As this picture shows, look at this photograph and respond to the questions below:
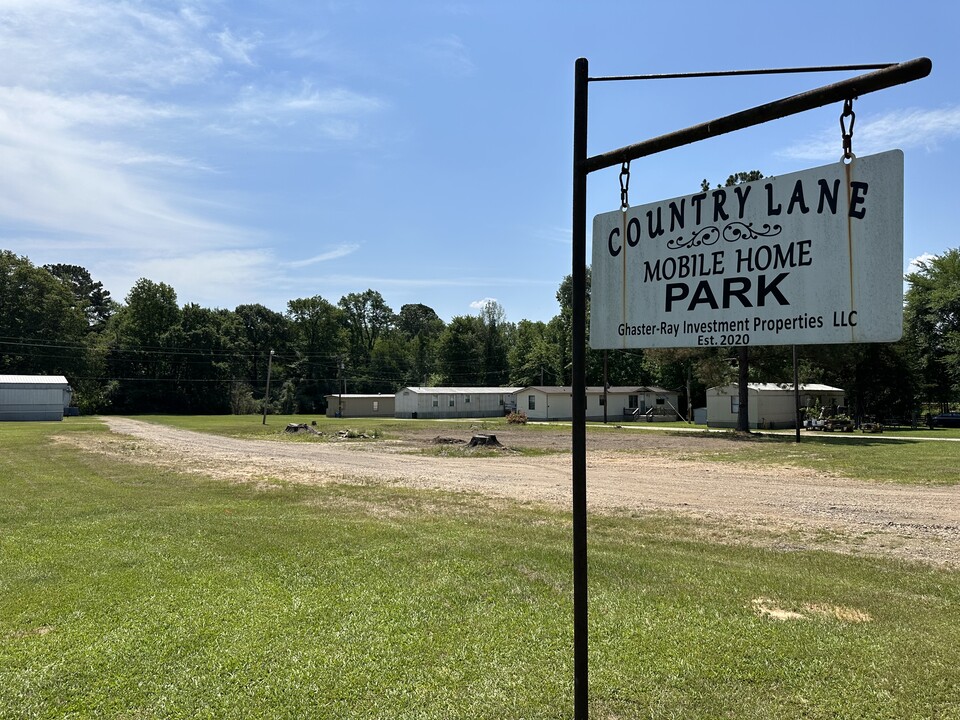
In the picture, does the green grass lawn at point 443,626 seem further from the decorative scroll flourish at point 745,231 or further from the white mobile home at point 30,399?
the white mobile home at point 30,399

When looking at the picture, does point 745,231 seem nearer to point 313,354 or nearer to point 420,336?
point 313,354

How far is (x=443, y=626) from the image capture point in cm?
534

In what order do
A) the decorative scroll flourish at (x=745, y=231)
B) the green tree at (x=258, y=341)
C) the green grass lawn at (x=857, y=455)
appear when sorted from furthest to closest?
the green tree at (x=258, y=341) < the green grass lawn at (x=857, y=455) < the decorative scroll flourish at (x=745, y=231)

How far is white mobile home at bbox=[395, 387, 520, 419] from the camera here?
68625 millimetres

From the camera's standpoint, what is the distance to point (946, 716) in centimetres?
383

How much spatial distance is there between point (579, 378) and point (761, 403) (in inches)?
1834

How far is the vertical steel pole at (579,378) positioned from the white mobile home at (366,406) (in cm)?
7092

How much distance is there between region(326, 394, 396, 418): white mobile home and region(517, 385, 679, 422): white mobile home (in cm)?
1779

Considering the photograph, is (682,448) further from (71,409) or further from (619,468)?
(71,409)

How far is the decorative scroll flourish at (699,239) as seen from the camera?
3.05m

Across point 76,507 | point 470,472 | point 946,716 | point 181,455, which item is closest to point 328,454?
point 181,455

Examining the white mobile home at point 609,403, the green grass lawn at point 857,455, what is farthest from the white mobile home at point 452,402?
the green grass lawn at point 857,455

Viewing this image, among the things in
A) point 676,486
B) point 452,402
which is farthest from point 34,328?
point 676,486

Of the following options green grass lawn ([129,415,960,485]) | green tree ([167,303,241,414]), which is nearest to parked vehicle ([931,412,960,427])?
green grass lawn ([129,415,960,485])
